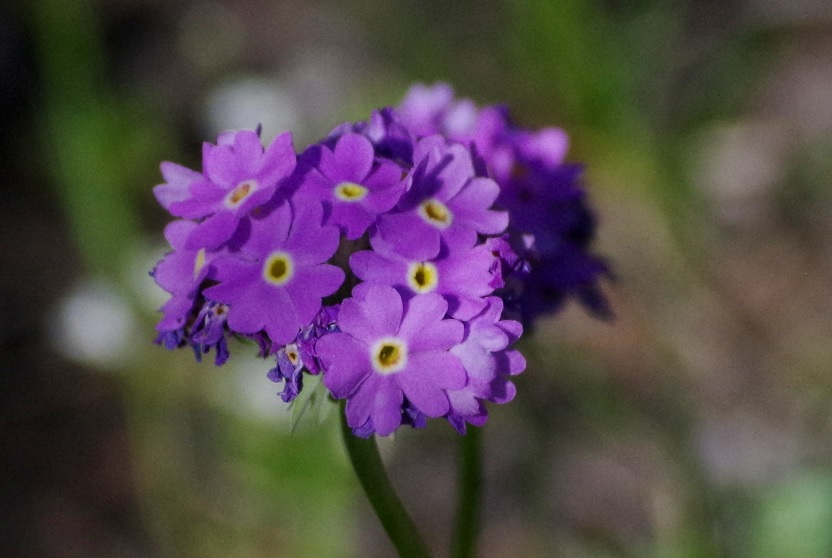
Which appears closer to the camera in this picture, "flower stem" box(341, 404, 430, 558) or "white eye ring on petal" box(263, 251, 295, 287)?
"white eye ring on petal" box(263, 251, 295, 287)

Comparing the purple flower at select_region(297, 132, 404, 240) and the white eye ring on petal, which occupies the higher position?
the purple flower at select_region(297, 132, 404, 240)

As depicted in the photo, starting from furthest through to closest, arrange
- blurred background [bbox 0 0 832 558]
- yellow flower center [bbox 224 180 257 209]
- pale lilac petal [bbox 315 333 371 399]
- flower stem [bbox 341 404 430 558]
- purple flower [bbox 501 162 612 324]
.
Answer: blurred background [bbox 0 0 832 558]
purple flower [bbox 501 162 612 324]
flower stem [bbox 341 404 430 558]
yellow flower center [bbox 224 180 257 209]
pale lilac petal [bbox 315 333 371 399]

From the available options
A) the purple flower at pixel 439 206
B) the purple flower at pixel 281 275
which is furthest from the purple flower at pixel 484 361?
the purple flower at pixel 281 275

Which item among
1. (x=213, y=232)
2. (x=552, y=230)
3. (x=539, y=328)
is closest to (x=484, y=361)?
(x=213, y=232)

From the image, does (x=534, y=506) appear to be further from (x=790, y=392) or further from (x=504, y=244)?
(x=504, y=244)

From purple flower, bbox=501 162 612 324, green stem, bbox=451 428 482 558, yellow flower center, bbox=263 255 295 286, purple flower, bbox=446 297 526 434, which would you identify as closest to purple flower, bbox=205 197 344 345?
yellow flower center, bbox=263 255 295 286

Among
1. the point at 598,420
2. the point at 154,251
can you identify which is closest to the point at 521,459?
the point at 598,420

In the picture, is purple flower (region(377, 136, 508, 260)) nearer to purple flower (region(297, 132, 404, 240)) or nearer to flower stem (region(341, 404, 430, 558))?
purple flower (region(297, 132, 404, 240))
